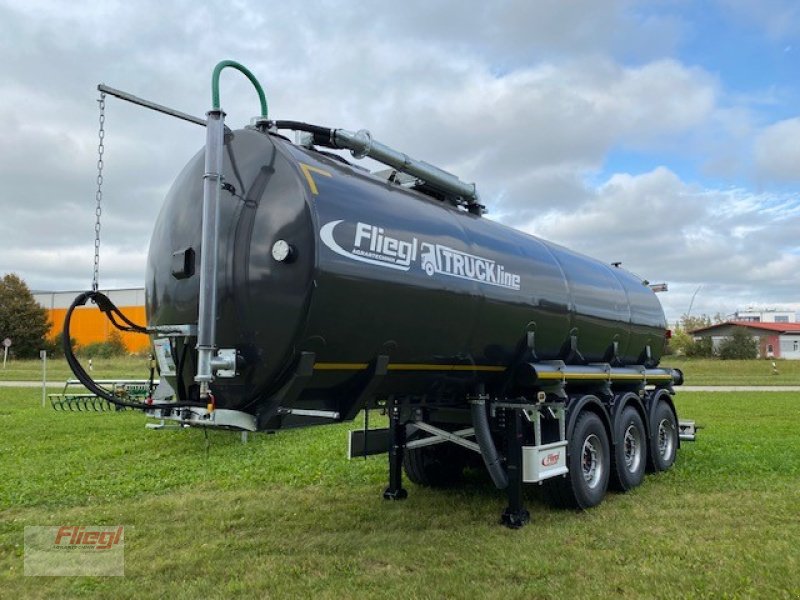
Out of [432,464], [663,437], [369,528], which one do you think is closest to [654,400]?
[663,437]

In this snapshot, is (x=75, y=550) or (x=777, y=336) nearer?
(x=75, y=550)

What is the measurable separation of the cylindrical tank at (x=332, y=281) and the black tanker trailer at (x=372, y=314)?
1cm

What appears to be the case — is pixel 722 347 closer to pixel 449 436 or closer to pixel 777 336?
pixel 777 336

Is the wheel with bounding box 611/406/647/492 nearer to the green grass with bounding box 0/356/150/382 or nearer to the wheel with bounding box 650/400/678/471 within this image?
the wheel with bounding box 650/400/678/471

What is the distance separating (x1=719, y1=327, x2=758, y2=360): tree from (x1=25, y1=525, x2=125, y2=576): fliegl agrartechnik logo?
A: 173ft

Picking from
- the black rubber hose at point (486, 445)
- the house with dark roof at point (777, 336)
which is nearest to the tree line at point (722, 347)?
the house with dark roof at point (777, 336)

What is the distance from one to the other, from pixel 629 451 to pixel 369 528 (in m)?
4.04

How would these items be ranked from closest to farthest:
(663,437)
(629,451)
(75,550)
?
1. (75,550)
2. (629,451)
3. (663,437)

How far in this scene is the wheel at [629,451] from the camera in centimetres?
821

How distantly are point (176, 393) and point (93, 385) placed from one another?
0.75 meters

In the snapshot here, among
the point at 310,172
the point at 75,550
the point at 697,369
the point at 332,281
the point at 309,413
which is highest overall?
the point at 310,172

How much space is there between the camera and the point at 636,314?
9.66m

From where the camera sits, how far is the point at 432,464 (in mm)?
8492

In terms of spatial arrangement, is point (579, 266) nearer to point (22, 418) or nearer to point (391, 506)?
point (391, 506)
